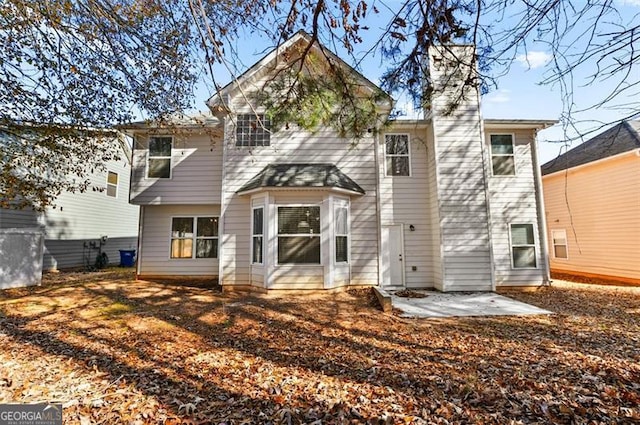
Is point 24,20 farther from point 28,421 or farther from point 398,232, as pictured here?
point 398,232

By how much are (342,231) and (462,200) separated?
12.8ft

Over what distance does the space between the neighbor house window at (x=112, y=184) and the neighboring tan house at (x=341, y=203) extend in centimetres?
675

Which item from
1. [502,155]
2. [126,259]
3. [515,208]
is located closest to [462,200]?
[515,208]

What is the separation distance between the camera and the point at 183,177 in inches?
404

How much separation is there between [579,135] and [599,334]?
469 centimetres

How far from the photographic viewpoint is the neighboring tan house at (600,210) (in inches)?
403

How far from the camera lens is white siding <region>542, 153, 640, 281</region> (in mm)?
10219

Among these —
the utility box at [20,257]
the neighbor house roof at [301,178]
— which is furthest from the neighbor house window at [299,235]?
the utility box at [20,257]

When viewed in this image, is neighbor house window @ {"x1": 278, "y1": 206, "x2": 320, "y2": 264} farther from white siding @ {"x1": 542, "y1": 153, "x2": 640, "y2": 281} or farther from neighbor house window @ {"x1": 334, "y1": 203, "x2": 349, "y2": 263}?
white siding @ {"x1": 542, "y1": 153, "x2": 640, "y2": 281}

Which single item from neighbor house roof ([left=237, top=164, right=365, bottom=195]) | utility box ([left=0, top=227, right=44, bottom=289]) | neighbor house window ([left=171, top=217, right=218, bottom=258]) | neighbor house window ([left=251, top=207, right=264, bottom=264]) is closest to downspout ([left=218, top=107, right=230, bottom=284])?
neighbor house roof ([left=237, top=164, right=365, bottom=195])

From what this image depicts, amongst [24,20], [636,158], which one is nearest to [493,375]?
[24,20]

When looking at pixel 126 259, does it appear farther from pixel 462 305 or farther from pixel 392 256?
pixel 462 305

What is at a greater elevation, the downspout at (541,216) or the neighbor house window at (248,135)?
the neighbor house window at (248,135)

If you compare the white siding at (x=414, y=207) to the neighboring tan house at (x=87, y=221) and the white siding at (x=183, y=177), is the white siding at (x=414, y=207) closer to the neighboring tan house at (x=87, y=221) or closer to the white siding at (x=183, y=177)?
the white siding at (x=183, y=177)
